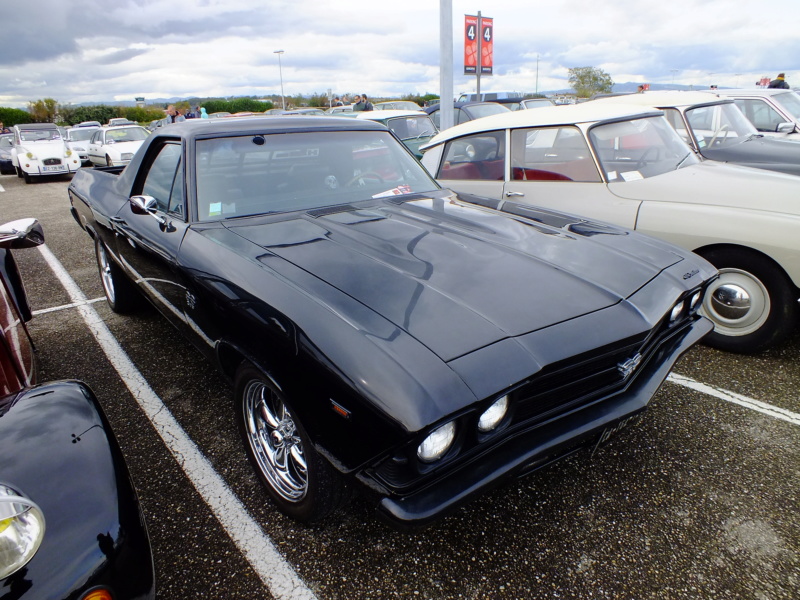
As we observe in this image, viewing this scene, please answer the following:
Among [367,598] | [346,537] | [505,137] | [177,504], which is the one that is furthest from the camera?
[505,137]

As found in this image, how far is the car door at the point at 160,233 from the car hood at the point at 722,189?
2.85 metres

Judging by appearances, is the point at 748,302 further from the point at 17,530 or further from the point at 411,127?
the point at 411,127

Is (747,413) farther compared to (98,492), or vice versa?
(747,413)

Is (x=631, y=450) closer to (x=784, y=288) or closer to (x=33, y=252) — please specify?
(x=784, y=288)

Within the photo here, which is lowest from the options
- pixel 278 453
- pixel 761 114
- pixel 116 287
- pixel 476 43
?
pixel 278 453

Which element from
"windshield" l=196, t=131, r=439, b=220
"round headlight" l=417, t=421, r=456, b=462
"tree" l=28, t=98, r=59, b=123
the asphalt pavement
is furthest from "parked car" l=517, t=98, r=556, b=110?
"tree" l=28, t=98, r=59, b=123

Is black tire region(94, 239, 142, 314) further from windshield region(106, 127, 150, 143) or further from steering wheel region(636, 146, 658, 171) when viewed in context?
windshield region(106, 127, 150, 143)

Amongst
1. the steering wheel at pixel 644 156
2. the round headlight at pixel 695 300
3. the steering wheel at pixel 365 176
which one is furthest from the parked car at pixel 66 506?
the steering wheel at pixel 644 156

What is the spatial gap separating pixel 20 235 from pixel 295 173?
1376mm

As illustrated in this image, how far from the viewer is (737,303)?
3.18 metres

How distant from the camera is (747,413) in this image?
2.62 m

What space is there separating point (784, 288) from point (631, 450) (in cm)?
157

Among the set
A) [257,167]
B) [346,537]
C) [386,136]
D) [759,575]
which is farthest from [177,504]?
[386,136]

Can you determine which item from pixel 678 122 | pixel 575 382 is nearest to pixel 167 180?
pixel 575 382
